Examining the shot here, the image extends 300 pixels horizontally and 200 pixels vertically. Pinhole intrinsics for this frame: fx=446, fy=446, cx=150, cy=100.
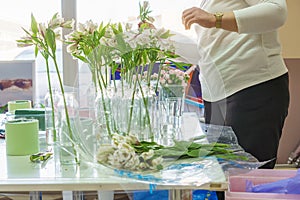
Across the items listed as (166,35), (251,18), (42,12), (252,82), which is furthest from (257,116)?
(42,12)

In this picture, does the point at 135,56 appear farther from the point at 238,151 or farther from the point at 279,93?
the point at 279,93

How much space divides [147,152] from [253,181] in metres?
0.30

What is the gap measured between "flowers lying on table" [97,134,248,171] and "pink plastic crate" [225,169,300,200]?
6cm

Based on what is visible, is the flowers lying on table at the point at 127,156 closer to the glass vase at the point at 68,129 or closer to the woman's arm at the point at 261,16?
the glass vase at the point at 68,129

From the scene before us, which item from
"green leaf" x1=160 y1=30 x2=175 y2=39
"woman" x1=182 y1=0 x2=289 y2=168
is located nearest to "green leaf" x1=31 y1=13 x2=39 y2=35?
"green leaf" x1=160 y1=30 x2=175 y2=39

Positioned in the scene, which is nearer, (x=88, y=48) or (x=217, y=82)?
(x=88, y=48)

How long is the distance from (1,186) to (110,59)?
398 millimetres

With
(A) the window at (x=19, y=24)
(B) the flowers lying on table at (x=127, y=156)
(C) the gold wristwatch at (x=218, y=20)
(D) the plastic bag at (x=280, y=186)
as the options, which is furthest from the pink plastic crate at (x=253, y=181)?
(A) the window at (x=19, y=24)

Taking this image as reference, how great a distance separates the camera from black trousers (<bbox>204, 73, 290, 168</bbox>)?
154 cm

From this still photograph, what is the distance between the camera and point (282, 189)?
1.04 m

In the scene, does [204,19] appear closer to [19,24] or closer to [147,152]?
[147,152]

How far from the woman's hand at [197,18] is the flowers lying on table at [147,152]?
43 centimetres

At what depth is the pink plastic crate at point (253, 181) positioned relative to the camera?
39.0 inches

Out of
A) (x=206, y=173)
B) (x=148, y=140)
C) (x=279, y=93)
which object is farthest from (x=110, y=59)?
(x=279, y=93)
